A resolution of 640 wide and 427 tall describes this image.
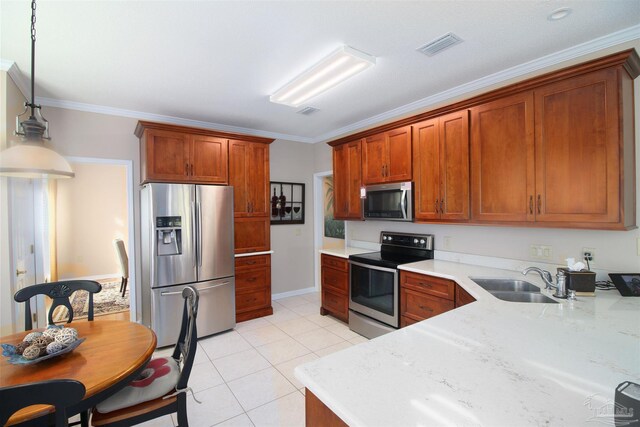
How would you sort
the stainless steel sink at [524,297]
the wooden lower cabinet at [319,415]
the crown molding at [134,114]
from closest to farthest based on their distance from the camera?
the wooden lower cabinet at [319,415]
the stainless steel sink at [524,297]
the crown molding at [134,114]

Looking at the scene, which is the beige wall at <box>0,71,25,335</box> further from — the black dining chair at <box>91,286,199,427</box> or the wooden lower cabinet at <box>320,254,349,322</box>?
the wooden lower cabinet at <box>320,254,349,322</box>

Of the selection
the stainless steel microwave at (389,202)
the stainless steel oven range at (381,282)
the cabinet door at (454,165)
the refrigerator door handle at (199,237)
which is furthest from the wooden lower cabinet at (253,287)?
the cabinet door at (454,165)

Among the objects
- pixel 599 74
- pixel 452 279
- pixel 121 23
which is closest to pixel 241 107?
pixel 121 23

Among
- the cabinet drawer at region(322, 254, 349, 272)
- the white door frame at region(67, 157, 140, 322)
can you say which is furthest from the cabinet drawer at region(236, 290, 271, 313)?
the white door frame at region(67, 157, 140, 322)

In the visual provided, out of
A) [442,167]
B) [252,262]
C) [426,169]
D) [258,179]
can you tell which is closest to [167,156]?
[258,179]

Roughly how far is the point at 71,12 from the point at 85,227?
18.5 feet

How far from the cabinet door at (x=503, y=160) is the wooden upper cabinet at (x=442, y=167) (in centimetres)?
8

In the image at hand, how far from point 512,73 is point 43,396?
378 cm

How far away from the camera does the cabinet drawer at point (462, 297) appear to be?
2219mm

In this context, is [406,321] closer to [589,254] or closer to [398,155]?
[589,254]

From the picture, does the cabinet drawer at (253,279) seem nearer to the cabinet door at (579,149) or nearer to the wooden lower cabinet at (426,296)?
the wooden lower cabinet at (426,296)

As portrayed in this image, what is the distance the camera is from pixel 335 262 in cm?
383

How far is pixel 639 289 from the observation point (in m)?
1.84

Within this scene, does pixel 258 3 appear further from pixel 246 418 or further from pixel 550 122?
pixel 246 418
